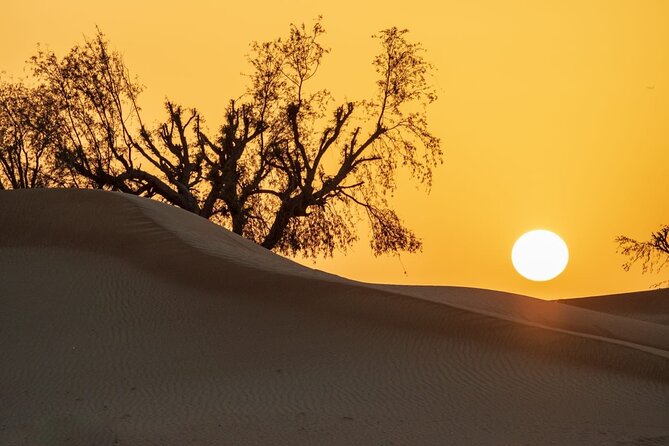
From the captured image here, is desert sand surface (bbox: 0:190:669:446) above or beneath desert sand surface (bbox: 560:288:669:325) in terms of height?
beneath

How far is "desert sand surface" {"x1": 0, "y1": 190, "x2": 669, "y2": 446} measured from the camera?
31.2 ft

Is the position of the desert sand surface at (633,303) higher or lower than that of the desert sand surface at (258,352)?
higher

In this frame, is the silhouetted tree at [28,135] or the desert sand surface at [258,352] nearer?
the desert sand surface at [258,352]

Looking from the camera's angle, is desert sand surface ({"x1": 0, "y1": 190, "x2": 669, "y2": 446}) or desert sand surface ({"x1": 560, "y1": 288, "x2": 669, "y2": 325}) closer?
desert sand surface ({"x1": 0, "y1": 190, "x2": 669, "y2": 446})

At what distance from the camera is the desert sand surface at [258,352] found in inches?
375

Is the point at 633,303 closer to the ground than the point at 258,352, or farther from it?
farther from it

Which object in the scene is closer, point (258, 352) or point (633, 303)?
point (258, 352)

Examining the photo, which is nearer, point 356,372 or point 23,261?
point 356,372

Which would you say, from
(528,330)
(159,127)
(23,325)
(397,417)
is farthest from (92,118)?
(397,417)

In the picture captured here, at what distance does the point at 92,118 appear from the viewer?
28438mm

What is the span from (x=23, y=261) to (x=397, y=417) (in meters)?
7.37

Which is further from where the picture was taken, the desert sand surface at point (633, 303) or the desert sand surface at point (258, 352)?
the desert sand surface at point (633, 303)

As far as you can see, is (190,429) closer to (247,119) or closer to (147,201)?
(147,201)

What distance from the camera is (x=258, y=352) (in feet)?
39.4
